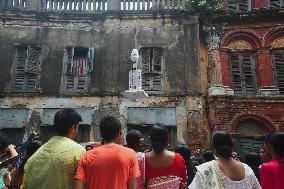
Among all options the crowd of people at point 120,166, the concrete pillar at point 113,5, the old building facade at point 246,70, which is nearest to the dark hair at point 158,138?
the crowd of people at point 120,166

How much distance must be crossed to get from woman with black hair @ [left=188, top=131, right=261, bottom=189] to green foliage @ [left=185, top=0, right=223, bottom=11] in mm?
10722

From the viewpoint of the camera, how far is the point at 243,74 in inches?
531

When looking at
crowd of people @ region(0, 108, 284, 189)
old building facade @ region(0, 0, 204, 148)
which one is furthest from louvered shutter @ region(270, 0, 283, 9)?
crowd of people @ region(0, 108, 284, 189)

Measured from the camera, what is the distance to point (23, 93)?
42.5ft

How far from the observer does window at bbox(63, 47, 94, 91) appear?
43.3ft

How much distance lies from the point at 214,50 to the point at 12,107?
798 cm

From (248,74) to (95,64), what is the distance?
19.7 ft

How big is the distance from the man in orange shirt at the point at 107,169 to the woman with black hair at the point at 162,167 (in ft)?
1.71

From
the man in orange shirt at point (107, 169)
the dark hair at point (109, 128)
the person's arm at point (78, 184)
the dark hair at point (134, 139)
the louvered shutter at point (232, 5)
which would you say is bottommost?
the person's arm at point (78, 184)

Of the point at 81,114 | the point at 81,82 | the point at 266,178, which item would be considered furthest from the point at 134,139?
the point at 81,82

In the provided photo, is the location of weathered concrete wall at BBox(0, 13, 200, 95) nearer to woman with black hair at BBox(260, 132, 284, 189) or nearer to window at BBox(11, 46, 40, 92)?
window at BBox(11, 46, 40, 92)

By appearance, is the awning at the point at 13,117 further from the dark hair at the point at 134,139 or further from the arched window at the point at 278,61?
the arched window at the point at 278,61

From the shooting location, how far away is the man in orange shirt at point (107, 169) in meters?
3.18

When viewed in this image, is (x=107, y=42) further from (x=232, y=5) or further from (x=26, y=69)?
(x=232, y=5)
